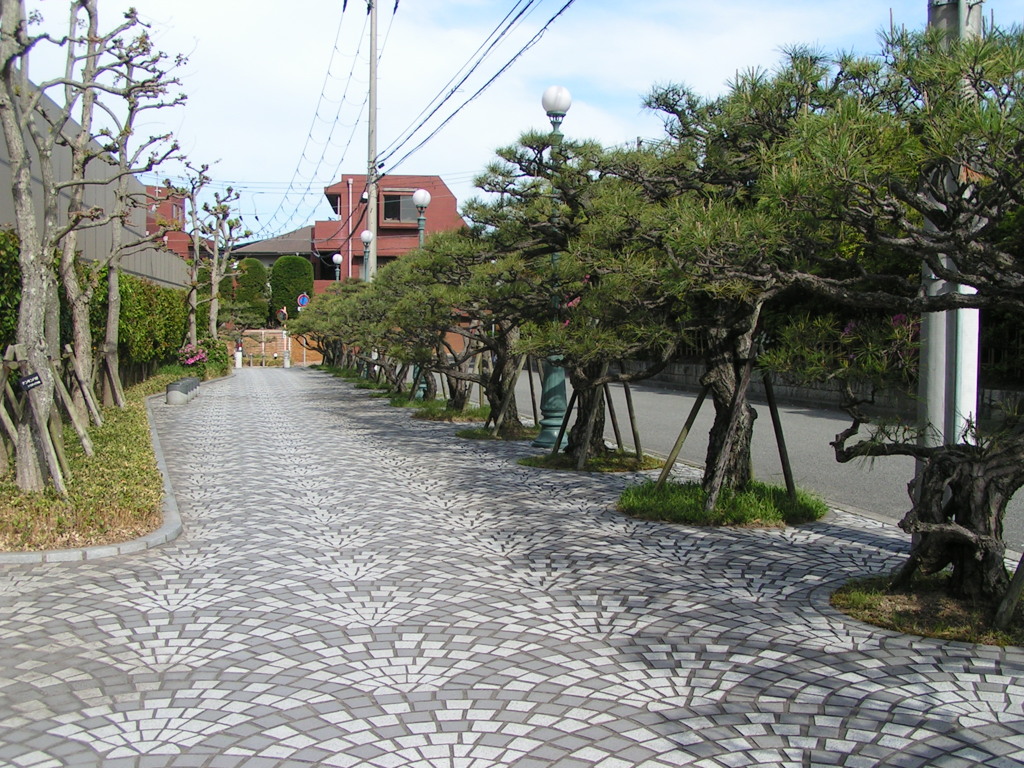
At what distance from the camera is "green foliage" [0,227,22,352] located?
10.5 m

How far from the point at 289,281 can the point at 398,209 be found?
10.8 meters

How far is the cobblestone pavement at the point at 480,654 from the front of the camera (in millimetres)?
3723

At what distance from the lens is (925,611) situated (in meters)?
5.23

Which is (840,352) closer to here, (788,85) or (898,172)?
(898,172)

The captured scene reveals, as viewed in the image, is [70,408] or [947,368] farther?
[70,408]

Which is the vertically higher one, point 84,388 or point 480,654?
point 84,388

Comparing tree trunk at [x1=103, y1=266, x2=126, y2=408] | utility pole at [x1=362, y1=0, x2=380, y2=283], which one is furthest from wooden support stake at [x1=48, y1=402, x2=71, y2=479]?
utility pole at [x1=362, y1=0, x2=380, y2=283]

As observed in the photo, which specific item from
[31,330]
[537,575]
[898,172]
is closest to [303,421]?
[31,330]

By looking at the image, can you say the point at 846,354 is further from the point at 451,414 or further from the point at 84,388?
the point at 451,414

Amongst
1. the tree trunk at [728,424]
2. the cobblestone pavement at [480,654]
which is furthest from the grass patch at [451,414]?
the cobblestone pavement at [480,654]

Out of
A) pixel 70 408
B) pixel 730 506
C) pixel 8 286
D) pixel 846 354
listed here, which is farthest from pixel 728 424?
pixel 8 286

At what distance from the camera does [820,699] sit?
418 cm

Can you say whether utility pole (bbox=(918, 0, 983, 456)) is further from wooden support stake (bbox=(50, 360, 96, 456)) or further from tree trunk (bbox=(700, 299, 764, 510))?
wooden support stake (bbox=(50, 360, 96, 456))

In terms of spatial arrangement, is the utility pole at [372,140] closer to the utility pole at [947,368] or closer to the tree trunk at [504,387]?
the tree trunk at [504,387]
